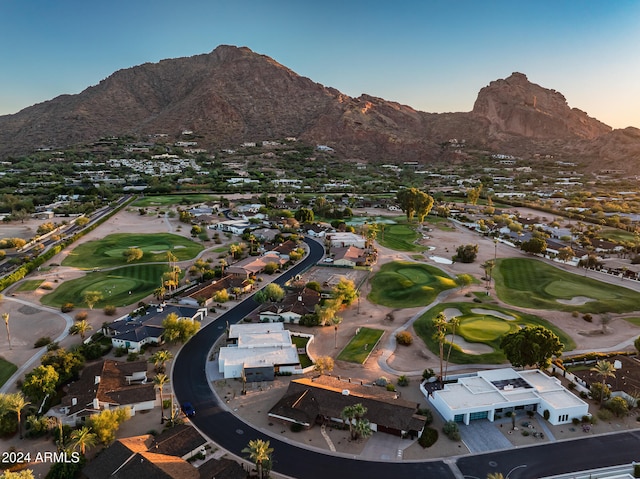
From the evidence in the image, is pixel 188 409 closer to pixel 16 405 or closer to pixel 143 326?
pixel 16 405

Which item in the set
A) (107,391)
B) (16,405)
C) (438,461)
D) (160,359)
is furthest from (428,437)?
(16,405)

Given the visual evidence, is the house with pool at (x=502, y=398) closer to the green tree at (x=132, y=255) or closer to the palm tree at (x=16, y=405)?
the palm tree at (x=16, y=405)

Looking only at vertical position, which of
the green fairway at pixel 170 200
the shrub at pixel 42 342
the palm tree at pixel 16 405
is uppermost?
the green fairway at pixel 170 200

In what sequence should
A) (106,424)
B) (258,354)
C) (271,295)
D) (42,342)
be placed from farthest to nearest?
1. (271,295)
2. (42,342)
3. (258,354)
4. (106,424)

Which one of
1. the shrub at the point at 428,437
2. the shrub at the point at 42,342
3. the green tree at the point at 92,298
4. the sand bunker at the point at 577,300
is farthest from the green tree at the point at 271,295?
the sand bunker at the point at 577,300

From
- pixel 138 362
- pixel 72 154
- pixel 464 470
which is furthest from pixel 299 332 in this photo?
pixel 72 154

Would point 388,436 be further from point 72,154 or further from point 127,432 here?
point 72,154
